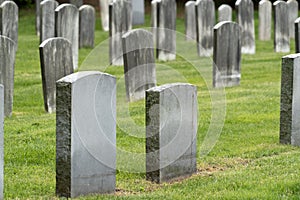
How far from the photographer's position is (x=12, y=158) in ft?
28.0

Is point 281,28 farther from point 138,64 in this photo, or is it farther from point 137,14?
point 138,64

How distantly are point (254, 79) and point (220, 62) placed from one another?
1256mm

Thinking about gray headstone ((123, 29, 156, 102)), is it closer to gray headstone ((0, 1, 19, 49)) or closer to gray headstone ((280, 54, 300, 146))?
gray headstone ((280, 54, 300, 146))

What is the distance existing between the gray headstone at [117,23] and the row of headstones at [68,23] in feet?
2.56

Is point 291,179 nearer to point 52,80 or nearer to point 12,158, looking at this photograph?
point 12,158

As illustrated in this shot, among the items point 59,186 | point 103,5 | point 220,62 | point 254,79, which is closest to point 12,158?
point 59,186

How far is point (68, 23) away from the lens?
52.4 ft

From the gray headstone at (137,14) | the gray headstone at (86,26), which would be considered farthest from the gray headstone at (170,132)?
the gray headstone at (137,14)

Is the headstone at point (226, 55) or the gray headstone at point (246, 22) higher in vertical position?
the gray headstone at point (246, 22)

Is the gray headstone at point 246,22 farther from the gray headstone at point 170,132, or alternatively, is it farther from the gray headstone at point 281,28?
the gray headstone at point 170,132

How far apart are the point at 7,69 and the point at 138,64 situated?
2216 mm

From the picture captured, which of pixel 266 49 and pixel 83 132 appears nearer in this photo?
pixel 83 132

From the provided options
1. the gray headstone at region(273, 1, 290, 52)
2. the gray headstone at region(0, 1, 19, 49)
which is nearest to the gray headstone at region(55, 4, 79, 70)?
the gray headstone at region(0, 1, 19, 49)

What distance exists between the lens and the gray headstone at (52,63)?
37.7 feet
